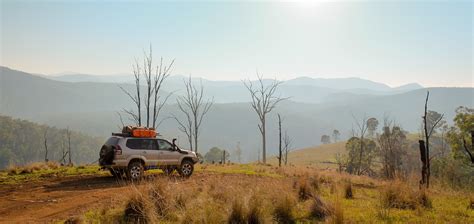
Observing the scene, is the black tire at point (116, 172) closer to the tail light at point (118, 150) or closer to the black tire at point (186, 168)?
the tail light at point (118, 150)

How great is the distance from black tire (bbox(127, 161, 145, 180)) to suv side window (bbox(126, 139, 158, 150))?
2.51 feet

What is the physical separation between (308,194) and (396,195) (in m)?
2.71

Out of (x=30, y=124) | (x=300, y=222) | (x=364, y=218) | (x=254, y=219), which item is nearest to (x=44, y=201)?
(x=254, y=219)

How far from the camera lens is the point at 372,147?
230ft

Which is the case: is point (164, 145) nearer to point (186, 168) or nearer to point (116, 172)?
point (186, 168)

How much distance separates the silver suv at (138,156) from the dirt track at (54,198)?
0.85 meters

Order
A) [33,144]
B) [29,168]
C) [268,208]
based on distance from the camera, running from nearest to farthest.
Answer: [268,208], [29,168], [33,144]

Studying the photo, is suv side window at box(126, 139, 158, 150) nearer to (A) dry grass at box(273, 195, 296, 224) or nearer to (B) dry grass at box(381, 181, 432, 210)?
(A) dry grass at box(273, 195, 296, 224)

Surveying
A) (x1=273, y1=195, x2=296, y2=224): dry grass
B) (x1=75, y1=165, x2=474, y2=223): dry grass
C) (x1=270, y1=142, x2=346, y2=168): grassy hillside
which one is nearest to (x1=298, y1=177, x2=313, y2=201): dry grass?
(x1=75, y1=165, x2=474, y2=223): dry grass

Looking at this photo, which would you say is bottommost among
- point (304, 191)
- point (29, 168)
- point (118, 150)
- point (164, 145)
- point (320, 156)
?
point (320, 156)

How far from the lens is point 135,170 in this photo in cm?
1526

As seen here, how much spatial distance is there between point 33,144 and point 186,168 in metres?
130

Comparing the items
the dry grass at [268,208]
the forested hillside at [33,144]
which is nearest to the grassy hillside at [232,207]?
the dry grass at [268,208]

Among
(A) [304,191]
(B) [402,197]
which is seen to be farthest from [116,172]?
(B) [402,197]
